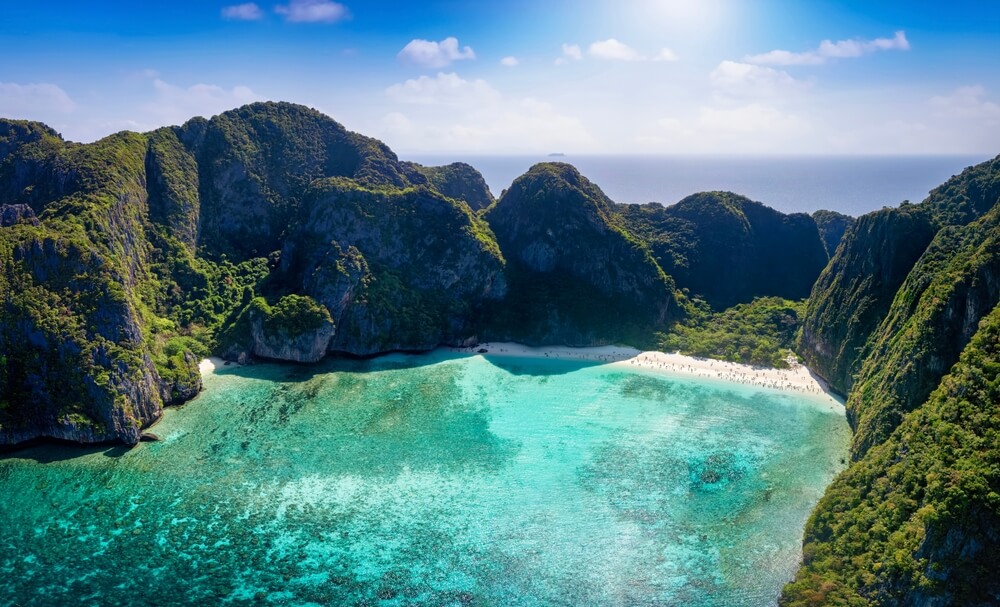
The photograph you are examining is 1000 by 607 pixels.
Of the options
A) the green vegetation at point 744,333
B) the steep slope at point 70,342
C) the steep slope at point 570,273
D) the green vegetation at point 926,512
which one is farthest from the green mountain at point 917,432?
the steep slope at point 70,342

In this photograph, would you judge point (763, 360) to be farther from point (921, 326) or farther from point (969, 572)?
point (969, 572)

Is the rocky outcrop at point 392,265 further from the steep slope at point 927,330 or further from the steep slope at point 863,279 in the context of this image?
the steep slope at point 927,330

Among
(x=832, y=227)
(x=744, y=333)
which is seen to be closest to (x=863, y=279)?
(x=744, y=333)

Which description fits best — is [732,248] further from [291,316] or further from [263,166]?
[263,166]

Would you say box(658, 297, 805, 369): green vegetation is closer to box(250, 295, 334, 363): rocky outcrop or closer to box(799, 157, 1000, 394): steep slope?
box(799, 157, 1000, 394): steep slope

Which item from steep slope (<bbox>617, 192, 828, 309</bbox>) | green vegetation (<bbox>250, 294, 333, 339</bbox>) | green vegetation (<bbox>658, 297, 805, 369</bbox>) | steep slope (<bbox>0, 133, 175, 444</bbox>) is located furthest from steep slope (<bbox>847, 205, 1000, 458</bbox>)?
steep slope (<bbox>0, 133, 175, 444</bbox>)

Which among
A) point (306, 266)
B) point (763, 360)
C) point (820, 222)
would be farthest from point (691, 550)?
point (820, 222)
